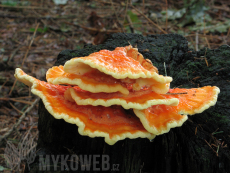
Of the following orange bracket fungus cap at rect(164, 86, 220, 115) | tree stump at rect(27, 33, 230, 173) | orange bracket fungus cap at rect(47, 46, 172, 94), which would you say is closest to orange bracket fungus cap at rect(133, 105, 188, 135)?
orange bracket fungus cap at rect(164, 86, 220, 115)

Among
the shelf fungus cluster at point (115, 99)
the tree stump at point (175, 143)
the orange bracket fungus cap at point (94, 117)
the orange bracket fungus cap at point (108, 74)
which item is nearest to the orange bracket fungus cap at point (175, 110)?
the shelf fungus cluster at point (115, 99)

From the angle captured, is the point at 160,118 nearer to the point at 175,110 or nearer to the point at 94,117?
the point at 175,110

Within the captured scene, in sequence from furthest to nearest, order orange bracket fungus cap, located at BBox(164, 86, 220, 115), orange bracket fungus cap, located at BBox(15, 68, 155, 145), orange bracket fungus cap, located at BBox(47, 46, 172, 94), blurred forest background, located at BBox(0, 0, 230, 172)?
blurred forest background, located at BBox(0, 0, 230, 172) < orange bracket fungus cap, located at BBox(164, 86, 220, 115) < orange bracket fungus cap, located at BBox(15, 68, 155, 145) < orange bracket fungus cap, located at BBox(47, 46, 172, 94)

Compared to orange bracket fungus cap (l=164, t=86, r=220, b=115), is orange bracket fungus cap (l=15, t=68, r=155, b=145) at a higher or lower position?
lower

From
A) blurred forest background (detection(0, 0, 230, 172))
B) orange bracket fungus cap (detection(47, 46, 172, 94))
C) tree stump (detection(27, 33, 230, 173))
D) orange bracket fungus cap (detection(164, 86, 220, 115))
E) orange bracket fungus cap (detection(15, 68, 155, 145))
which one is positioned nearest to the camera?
orange bracket fungus cap (detection(47, 46, 172, 94))

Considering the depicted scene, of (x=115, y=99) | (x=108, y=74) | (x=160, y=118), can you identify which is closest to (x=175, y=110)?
(x=160, y=118)

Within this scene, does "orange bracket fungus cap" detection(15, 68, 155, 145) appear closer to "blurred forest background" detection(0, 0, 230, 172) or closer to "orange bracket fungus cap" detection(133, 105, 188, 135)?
"orange bracket fungus cap" detection(133, 105, 188, 135)

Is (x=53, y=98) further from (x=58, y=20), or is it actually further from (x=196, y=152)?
(x=58, y=20)
